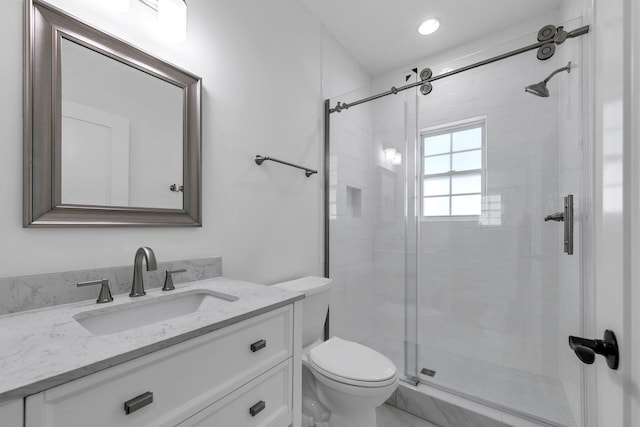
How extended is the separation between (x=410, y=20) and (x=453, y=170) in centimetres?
122

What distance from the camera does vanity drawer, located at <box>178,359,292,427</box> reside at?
77 centimetres

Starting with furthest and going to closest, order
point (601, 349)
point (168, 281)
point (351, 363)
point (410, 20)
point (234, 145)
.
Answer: point (410, 20)
point (234, 145)
point (351, 363)
point (168, 281)
point (601, 349)

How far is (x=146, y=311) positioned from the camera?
0.99 metres

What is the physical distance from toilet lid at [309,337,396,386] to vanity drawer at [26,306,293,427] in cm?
45

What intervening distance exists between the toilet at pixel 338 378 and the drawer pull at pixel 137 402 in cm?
88

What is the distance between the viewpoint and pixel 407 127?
228 centimetres

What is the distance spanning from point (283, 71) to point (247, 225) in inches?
42.7

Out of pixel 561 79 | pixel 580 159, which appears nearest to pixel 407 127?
pixel 561 79

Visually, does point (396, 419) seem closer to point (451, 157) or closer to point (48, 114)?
point (451, 157)

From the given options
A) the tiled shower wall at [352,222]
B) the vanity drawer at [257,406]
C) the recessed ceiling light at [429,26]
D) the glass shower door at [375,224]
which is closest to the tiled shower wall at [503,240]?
the glass shower door at [375,224]

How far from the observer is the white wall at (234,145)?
2.81 ft

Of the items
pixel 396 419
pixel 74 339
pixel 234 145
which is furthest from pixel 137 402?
pixel 396 419

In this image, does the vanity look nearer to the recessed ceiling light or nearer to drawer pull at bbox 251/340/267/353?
drawer pull at bbox 251/340/267/353

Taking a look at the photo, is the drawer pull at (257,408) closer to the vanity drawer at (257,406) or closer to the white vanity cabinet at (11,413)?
the vanity drawer at (257,406)
